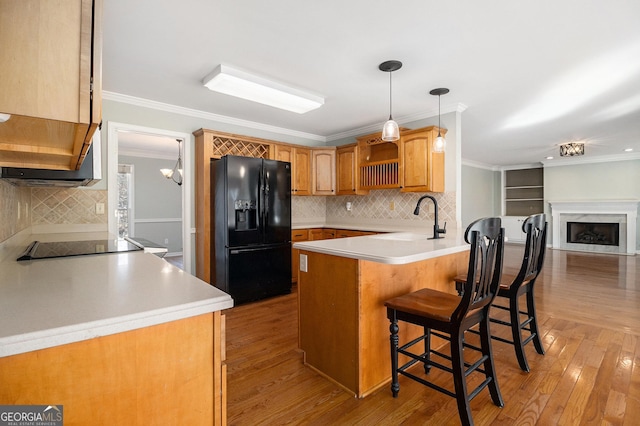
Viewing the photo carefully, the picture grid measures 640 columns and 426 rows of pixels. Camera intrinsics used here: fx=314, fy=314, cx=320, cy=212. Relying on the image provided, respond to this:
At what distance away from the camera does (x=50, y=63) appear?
746 mm

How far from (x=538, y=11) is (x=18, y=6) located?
2487mm

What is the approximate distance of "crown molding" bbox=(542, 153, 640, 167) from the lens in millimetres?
7148

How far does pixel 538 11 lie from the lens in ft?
6.33

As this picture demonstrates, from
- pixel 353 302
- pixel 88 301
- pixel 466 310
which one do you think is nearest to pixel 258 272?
pixel 353 302

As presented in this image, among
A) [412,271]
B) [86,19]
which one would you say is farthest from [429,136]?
[86,19]

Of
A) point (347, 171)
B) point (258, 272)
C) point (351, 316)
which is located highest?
point (347, 171)

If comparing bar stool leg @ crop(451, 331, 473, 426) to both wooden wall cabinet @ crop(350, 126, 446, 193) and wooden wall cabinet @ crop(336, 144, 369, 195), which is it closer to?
wooden wall cabinet @ crop(350, 126, 446, 193)

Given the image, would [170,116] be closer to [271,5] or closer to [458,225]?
[271,5]

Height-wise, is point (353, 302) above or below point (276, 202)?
below

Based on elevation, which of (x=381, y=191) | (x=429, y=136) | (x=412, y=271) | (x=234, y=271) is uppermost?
(x=429, y=136)

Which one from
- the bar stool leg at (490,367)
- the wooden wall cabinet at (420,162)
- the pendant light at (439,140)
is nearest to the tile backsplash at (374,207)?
the wooden wall cabinet at (420,162)

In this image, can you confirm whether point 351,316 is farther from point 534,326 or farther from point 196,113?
point 196,113

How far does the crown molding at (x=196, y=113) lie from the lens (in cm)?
332

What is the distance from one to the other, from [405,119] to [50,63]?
3976mm
